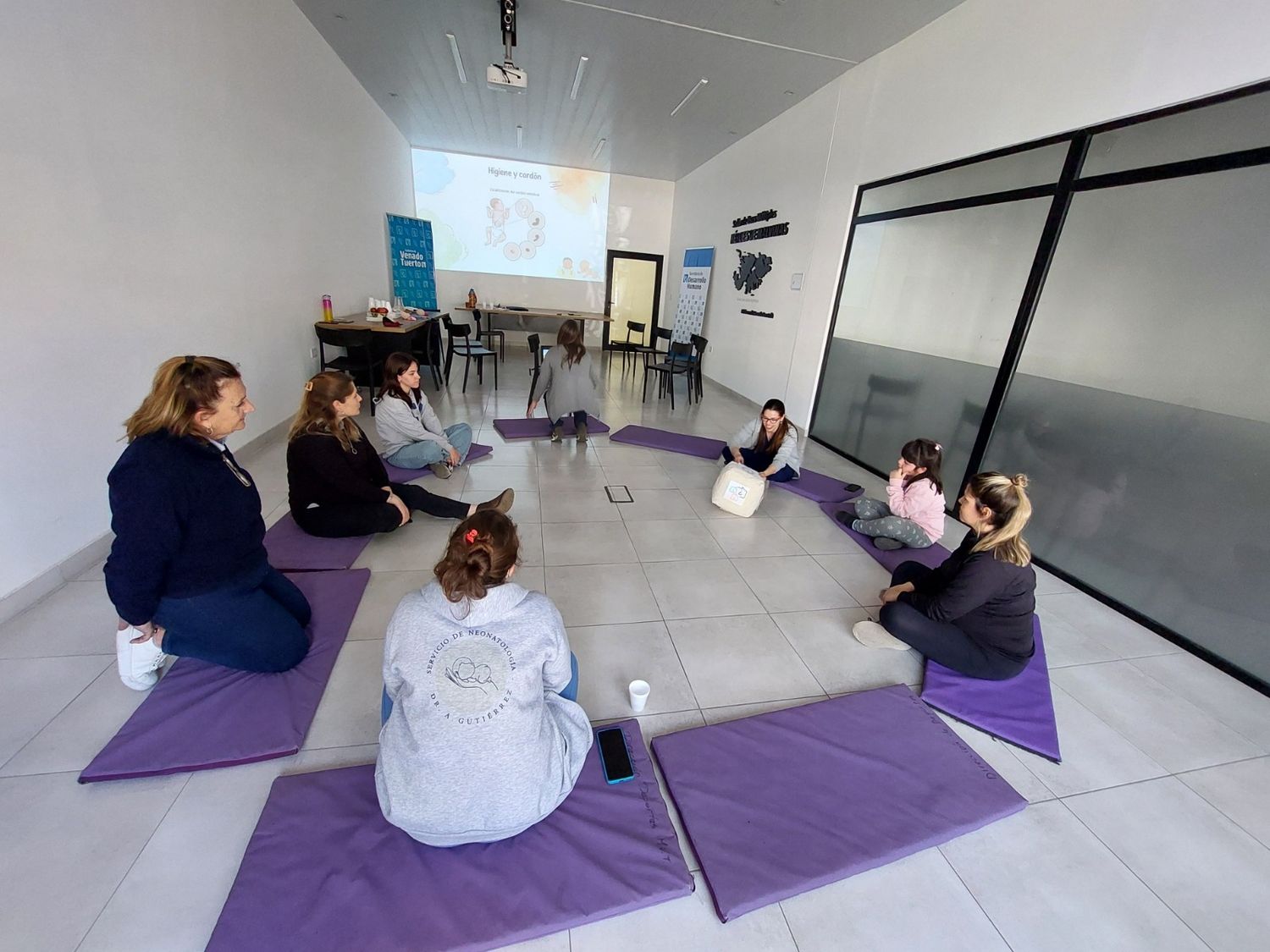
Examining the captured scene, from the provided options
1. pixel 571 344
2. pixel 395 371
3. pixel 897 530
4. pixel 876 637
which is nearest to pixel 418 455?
pixel 395 371

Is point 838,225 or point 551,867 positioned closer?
point 551,867

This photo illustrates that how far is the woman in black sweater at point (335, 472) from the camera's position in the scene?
2432 mm

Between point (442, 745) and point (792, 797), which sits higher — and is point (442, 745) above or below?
above

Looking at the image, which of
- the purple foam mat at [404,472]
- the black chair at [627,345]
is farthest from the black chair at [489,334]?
the purple foam mat at [404,472]

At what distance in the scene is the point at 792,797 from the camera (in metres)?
1.54

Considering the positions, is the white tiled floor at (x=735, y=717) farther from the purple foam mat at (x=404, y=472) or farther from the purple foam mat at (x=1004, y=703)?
the purple foam mat at (x=404, y=472)

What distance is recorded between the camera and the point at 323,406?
95.3 inches

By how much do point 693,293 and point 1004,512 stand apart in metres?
7.25

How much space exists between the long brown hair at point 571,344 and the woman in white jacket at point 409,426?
1.18m

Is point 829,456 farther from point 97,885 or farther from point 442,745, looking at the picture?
point 97,885

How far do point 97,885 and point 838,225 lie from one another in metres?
5.87

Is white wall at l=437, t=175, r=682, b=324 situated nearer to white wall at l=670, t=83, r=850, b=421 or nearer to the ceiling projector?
white wall at l=670, t=83, r=850, b=421

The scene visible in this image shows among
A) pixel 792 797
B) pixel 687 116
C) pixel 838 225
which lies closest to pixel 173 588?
pixel 792 797

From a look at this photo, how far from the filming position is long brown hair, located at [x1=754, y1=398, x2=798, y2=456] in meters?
3.64
